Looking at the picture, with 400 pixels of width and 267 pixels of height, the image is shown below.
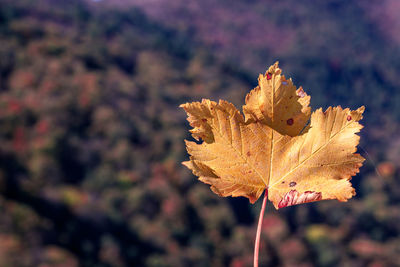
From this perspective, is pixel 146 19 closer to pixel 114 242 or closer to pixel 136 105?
pixel 136 105

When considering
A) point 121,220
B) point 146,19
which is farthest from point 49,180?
point 146,19

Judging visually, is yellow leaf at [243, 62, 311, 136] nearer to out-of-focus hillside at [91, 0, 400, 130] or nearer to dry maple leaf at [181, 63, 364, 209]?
dry maple leaf at [181, 63, 364, 209]

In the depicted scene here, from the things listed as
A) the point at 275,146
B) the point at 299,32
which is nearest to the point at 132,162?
the point at 275,146

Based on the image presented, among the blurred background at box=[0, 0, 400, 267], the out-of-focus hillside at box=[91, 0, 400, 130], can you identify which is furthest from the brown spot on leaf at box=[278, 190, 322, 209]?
the out-of-focus hillside at box=[91, 0, 400, 130]

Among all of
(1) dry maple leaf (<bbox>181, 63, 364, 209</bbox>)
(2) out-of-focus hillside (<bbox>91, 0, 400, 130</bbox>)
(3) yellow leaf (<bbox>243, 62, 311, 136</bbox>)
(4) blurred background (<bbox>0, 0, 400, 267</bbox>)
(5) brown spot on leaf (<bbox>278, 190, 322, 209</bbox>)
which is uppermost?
(2) out-of-focus hillside (<bbox>91, 0, 400, 130</bbox>)

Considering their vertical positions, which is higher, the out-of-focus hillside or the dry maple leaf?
the out-of-focus hillside

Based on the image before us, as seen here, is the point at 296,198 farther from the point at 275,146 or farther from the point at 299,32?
the point at 299,32

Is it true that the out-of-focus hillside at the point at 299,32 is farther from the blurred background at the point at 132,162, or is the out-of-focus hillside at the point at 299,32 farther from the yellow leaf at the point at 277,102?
the yellow leaf at the point at 277,102

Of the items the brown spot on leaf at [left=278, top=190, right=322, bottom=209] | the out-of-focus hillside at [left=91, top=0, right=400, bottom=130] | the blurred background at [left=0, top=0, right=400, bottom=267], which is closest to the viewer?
the brown spot on leaf at [left=278, top=190, right=322, bottom=209]
